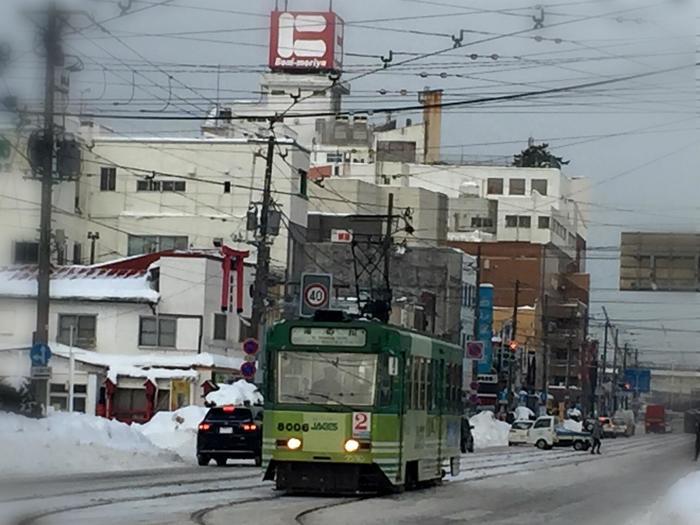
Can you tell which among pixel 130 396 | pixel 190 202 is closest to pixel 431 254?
pixel 190 202

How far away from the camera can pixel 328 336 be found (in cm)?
2722

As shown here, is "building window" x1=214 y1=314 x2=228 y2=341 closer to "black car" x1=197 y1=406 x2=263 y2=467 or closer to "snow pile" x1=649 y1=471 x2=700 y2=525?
"black car" x1=197 y1=406 x2=263 y2=467

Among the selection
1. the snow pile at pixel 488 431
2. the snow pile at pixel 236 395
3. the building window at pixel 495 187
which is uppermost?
the building window at pixel 495 187

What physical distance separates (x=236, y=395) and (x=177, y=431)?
5952 millimetres

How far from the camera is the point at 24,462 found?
3316 cm

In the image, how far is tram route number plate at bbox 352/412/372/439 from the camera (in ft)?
88.1

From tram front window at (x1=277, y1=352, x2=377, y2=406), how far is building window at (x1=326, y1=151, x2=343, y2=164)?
4081 inches

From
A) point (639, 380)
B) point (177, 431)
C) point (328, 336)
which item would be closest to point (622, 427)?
point (639, 380)

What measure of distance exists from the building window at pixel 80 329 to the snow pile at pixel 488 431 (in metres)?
20.9

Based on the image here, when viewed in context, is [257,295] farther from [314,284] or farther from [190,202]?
[190,202]

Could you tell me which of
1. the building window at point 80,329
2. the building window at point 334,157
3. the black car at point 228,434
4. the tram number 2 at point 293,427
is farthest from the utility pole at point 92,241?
the tram number 2 at point 293,427

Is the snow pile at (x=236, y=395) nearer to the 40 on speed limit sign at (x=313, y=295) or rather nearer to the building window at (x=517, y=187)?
the 40 on speed limit sign at (x=313, y=295)

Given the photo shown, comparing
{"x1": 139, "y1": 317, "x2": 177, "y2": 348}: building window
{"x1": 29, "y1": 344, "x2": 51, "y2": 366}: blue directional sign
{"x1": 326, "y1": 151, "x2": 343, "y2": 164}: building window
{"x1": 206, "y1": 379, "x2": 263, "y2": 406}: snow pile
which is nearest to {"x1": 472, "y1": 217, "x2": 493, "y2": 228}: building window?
{"x1": 326, "y1": 151, "x2": 343, "y2": 164}: building window

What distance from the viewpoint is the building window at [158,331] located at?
6788 cm
